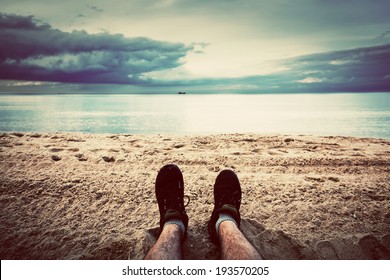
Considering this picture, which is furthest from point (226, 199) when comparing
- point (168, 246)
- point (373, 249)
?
point (373, 249)

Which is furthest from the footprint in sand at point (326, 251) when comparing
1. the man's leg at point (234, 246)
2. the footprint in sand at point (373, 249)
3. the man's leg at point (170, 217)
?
the man's leg at point (170, 217)

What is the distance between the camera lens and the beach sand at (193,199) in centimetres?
181

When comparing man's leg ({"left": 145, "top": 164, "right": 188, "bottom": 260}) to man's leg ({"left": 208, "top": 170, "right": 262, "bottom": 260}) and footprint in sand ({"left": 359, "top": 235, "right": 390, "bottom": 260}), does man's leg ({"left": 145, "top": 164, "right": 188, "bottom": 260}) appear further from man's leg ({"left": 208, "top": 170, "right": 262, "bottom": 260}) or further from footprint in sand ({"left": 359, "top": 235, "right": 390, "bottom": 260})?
footprint in sand ({"left": 359, "top": 235, "right": 390, "bottom": 260})

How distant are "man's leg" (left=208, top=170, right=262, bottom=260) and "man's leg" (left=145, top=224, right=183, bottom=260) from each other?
0.29 m

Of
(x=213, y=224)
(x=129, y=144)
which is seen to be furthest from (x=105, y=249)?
(x=129, y=144)

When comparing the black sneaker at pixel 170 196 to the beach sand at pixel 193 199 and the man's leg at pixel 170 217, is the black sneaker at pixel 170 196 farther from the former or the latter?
the beach sand at pixel 193 199

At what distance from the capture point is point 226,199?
2172 mm

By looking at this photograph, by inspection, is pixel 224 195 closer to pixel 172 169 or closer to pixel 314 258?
pixel 172 169

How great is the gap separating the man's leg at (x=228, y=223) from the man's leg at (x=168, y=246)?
11.5 inches

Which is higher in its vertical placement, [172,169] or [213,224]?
[172,169]

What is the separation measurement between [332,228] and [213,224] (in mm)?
993
